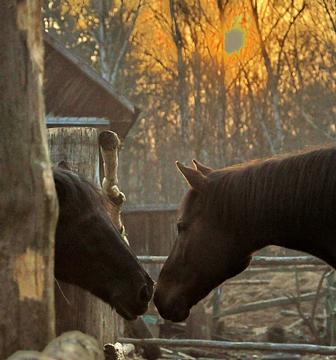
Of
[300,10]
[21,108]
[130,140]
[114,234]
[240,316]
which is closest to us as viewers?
[21,108]

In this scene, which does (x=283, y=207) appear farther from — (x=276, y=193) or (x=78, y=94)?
(x=78, y=94)

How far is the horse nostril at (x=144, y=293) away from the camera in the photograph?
10.8ft

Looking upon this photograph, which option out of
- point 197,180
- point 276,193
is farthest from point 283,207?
point 197,180

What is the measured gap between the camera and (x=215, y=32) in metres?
22.2

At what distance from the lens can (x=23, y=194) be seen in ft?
7.62

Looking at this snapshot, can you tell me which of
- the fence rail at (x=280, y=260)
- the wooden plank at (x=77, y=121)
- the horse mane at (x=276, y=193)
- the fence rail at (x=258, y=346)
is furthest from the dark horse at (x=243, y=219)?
the wooden plank at (x=77, y=121)

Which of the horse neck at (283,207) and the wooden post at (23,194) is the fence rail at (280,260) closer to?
the horse neck at (283,207)

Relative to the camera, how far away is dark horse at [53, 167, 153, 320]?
3.11 meters

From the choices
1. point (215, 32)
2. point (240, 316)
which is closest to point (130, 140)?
point (215, 32)

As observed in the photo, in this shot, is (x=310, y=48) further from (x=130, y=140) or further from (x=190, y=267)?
(x=190, y=267)

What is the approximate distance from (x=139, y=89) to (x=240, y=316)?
20565mm

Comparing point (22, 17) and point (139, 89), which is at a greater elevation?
point (139, 89)

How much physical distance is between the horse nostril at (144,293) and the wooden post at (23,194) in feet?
3.07

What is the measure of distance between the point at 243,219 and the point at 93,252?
963 mm
